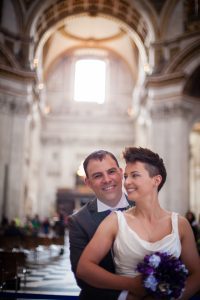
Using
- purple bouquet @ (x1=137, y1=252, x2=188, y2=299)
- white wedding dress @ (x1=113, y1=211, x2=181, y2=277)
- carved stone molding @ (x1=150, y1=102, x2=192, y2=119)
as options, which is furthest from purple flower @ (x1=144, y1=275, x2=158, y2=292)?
carved stone molding @ (x1=150, y1=102, x2=192, y2=119)

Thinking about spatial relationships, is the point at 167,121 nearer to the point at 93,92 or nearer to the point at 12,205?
the point at 12,205

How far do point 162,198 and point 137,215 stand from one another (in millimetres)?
16115

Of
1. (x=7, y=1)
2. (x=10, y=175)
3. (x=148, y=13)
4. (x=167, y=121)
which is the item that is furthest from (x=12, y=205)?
(x=148, y=13)

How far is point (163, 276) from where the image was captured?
2.05 meters

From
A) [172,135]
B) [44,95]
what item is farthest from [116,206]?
[44,95]

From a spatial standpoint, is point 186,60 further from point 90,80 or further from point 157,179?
point 157,179

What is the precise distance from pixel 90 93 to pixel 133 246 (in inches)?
1171

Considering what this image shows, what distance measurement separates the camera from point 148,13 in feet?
65.6

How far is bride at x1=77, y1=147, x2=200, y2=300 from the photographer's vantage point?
2143 mm

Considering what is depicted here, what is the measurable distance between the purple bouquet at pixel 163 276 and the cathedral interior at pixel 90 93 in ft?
52.8

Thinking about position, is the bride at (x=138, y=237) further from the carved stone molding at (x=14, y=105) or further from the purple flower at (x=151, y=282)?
the carved stone molding at (x=14, y=105)

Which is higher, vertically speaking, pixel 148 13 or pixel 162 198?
pixel 148 13

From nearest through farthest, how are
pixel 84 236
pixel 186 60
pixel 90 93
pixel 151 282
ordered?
pixel 151 282
pixel 84 236
pixel 186 60
pixel 90 93

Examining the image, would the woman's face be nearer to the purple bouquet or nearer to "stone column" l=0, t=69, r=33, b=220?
the purple bouquet
